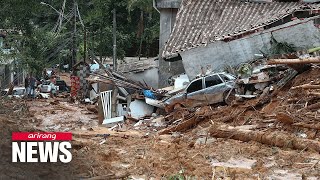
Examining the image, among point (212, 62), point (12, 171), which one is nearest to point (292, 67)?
point (212, 62)

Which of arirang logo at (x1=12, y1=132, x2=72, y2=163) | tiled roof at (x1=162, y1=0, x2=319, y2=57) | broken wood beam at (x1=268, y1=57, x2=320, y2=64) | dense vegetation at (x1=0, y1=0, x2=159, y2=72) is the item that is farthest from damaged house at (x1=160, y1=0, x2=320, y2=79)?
arirang logo at (x1=12, y1=132, x2=72, y2=163)

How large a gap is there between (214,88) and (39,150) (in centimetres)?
1046

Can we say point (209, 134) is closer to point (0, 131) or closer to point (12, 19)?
point (0, 131)

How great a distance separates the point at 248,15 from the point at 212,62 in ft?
9.77

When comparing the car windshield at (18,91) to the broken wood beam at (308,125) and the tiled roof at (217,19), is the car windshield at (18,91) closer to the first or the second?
the tiled roof at (217,19)

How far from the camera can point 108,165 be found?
1130 centimetres

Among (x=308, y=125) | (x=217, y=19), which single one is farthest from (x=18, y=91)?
(x=308, y=125)

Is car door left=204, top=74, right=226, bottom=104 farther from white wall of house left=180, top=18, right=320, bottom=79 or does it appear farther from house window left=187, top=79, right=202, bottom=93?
white wall of house left=180, top=18, right=320, bottom=79

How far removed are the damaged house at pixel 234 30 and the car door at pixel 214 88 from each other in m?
2.37

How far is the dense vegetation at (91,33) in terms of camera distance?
32.3 meters

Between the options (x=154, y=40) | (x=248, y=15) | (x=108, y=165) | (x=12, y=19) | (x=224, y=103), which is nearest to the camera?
(x=108, y=165)

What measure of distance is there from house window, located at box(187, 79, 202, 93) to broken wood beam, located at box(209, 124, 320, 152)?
4.24 m

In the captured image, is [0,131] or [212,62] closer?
[0,131]

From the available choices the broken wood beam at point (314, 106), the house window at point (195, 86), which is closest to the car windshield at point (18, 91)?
the house window at point (195, 86)
